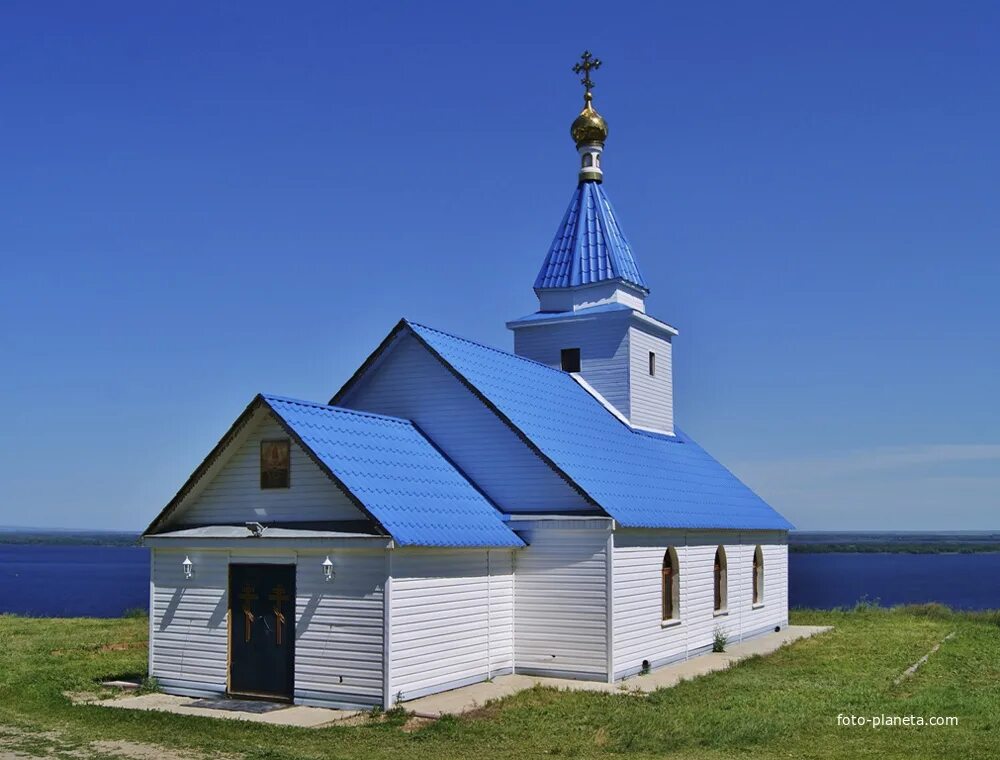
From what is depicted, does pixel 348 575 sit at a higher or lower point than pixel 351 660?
higher

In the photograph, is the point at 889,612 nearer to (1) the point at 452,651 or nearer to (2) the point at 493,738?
(1) the point at 452,651

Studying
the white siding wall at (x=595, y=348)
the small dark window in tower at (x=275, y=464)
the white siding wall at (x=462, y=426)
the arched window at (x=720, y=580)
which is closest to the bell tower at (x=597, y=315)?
the white siding wall at (x=595, y=348)

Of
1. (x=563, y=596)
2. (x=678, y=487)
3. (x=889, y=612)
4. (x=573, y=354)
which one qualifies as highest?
(x=573, y=354)

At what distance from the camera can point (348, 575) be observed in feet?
59.8

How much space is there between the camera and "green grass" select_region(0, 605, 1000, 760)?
15.0m

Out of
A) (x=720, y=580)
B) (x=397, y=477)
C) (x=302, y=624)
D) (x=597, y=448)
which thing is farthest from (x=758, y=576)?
(x=302, y=624)

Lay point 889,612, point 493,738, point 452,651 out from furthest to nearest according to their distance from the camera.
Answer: point 889,612, point 452,651, point 493,738

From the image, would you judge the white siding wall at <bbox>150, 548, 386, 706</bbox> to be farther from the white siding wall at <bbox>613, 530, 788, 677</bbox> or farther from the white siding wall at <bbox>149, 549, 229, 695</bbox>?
the white siding wall at <bbox>613, 530, 788, 677</bbox>

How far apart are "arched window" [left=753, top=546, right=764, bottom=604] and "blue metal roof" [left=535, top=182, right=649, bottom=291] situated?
7.70 metres

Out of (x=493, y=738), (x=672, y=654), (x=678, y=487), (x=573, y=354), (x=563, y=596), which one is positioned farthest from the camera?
(x=573, y=354)

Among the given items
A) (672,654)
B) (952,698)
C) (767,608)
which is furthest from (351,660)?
(767,608)

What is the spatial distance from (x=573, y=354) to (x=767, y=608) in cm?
877

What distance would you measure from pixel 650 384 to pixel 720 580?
17.2 ft

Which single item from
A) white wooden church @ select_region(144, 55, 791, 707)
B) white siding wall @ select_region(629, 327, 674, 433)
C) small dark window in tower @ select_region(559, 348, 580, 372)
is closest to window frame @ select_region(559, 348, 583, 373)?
small dark window in tower @ select_region(559, 348, 580, 372)
